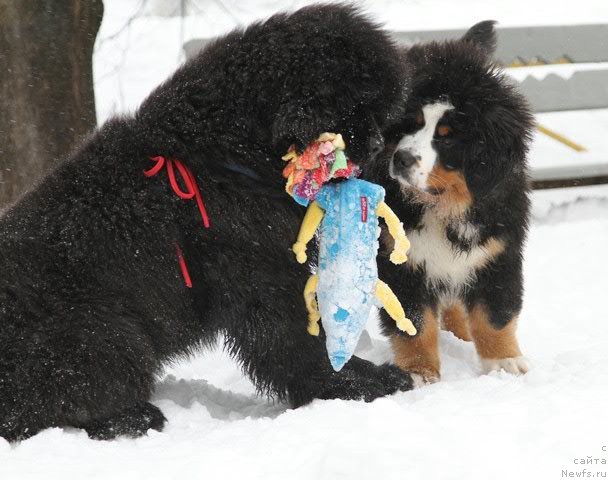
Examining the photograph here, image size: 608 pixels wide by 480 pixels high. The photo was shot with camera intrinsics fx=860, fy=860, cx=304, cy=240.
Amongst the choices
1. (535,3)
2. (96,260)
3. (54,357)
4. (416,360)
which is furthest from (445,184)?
(535,3)

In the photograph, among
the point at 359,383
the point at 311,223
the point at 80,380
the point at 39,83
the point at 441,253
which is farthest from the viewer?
the point at 39,83

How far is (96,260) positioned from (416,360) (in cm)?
142

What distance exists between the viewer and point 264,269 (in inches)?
112

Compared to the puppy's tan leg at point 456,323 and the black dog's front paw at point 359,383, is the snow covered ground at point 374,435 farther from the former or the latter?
the puppy's tan leg at point 456,323

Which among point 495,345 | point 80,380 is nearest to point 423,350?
point 495,345

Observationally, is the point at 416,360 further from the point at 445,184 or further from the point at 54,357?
the point at 54,357

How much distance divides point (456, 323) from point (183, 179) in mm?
1807

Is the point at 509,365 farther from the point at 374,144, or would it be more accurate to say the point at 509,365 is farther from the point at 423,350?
the point at 374,144

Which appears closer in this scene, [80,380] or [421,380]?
[80,380]

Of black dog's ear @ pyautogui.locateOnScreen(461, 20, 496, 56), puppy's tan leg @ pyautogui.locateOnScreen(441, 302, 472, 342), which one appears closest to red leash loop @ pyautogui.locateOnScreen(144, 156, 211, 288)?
black dog's ear @ pyautogui.locateOnScreen(461, 20, 496, 56)

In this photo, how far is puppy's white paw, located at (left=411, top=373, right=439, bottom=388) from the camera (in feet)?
10.9

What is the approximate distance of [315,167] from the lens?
105 inches

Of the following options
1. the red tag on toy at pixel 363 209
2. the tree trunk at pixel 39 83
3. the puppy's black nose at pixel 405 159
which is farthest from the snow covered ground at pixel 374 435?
the tree trunk at pixel 39 83

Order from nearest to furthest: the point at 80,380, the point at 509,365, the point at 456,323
Answer: the point at 80,380
the point at 509,365
the point at 456,323
